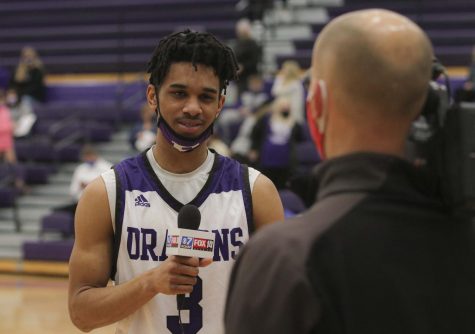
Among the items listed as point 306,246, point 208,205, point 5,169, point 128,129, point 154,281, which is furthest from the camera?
point 128,129

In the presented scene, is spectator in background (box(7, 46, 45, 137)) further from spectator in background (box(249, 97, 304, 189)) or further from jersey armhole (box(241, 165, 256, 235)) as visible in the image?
jersey armhole (box(241, 165, 256, 235))

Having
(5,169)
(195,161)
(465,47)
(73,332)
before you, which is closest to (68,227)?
(5,169)

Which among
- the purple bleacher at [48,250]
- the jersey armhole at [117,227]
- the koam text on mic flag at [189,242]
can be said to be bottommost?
the purple bleacher at [48,250]

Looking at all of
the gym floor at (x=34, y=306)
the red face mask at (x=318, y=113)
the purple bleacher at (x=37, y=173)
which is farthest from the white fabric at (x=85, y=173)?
the red face mask at (x=318, y=113)

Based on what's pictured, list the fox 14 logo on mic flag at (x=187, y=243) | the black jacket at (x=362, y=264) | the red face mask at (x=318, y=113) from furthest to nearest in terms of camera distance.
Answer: the fox 14 logo on mic flag at (x=187, y=243), the red face mask at (x=318, y=113), the black jacket at (x=362, y=264)

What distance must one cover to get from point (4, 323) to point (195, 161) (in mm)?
6028

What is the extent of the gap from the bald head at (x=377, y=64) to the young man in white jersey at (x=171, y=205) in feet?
4.40

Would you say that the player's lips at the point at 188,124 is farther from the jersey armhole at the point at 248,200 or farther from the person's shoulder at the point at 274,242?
the person's shoulder at the point at 274,242

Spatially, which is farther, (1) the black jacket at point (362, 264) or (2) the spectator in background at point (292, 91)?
(2) the spectator in background at point (292, 91)

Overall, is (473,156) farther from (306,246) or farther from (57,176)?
(57,176)

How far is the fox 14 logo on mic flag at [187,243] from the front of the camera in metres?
2.43

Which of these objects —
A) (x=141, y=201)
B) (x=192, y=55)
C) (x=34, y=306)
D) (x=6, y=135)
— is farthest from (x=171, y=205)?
(x=6, y=135)

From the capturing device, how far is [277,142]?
10305 millimetres

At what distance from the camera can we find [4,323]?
8.51m
